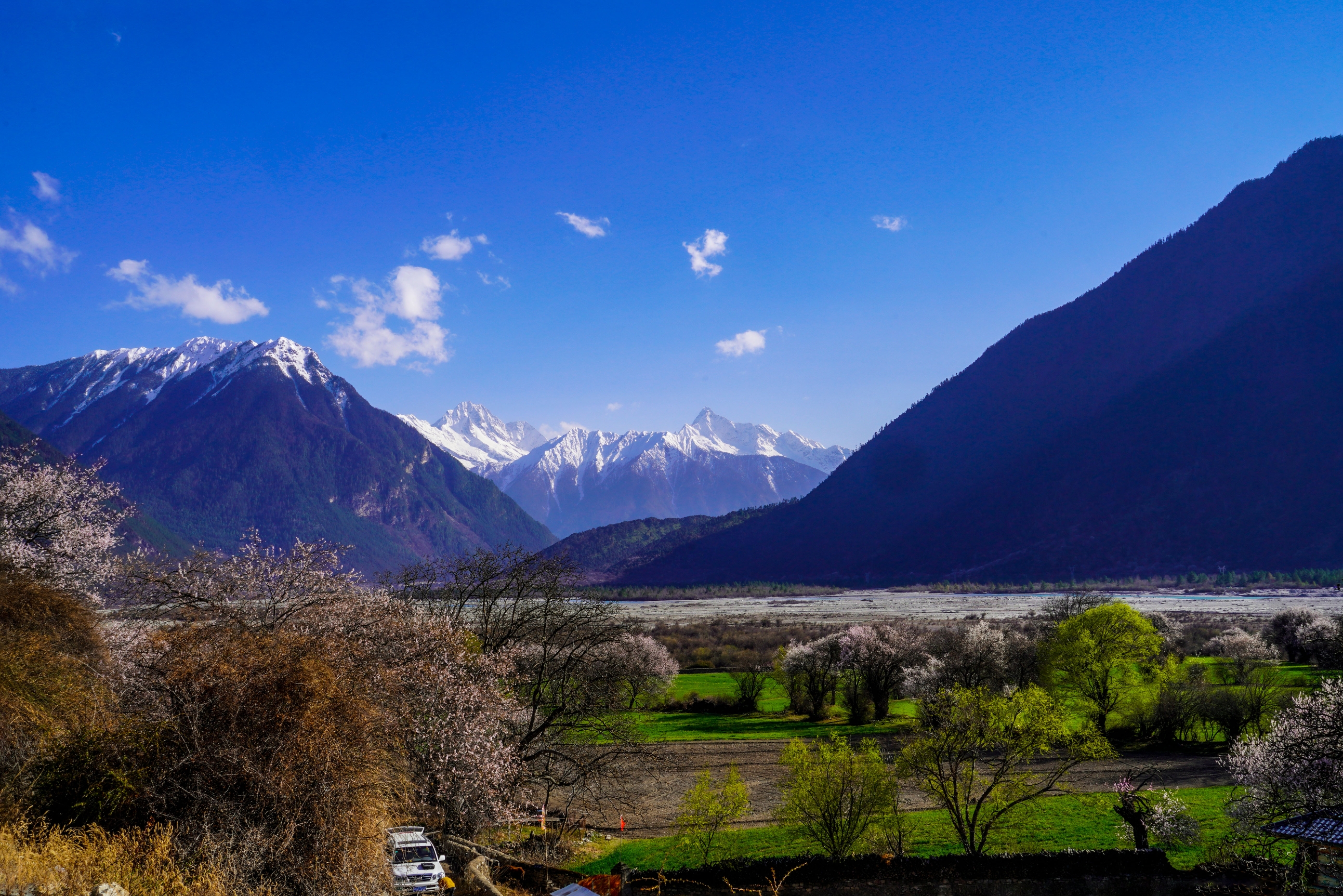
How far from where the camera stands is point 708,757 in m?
43.8

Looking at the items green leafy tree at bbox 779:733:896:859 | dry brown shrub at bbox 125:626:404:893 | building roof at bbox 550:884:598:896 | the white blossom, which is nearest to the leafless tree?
green leafy tree at bbox 779:733:896:859

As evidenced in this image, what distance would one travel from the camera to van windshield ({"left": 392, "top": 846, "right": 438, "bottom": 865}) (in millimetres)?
16625

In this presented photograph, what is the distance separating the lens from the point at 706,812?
25484 mm

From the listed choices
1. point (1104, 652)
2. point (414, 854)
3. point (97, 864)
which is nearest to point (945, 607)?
point (1104, 652)

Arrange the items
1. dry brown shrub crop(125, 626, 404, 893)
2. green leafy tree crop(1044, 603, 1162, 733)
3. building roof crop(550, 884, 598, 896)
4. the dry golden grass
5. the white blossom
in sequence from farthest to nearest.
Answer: green leafy tree crop(1044, 603, 1162, 733) → the white blossom → building roof crop(550, 884, 598, 896) → dry brown shrub crop(125, 626, 404, 893) → the dry golden grass

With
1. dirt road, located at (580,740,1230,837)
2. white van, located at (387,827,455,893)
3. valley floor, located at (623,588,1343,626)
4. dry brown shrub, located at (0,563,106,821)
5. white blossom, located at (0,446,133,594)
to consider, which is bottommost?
valley floor, located at (623,588,1343,626)

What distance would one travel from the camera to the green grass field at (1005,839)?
26656mm

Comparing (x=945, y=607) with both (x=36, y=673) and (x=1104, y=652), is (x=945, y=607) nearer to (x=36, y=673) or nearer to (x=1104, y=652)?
(x=1104, y=652)

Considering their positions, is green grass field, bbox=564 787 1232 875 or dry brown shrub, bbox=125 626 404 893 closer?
dry brown shrub, bbox=125 626 404 893

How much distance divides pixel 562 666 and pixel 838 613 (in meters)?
115

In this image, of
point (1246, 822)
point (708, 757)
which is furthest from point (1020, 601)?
point (1246, 822)

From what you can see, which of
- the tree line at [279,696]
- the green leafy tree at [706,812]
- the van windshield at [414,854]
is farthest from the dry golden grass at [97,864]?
the green leafy tree at [706,812]

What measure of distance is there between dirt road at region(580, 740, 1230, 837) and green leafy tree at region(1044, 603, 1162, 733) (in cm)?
379

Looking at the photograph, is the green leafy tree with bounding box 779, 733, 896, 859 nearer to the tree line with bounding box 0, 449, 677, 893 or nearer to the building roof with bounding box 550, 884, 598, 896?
the tree line with bounding box 0, 449, 677, 893
